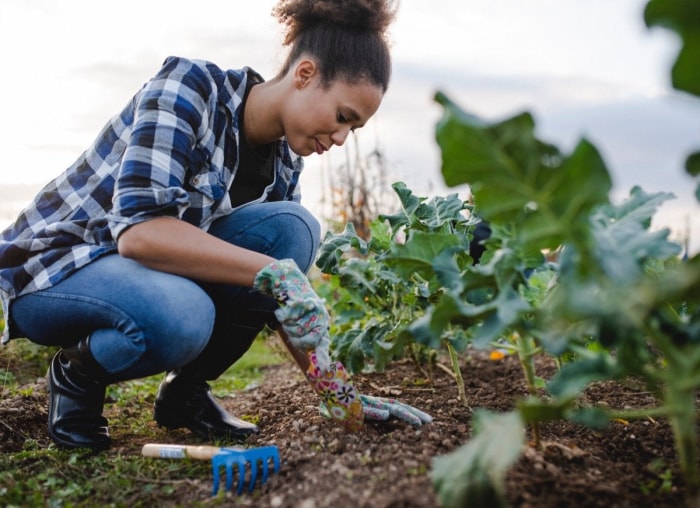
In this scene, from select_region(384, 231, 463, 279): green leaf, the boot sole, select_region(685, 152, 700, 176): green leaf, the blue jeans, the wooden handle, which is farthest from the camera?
the boot sole

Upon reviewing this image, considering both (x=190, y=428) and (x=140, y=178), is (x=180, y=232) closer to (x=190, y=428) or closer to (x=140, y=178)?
(x=140, y=178)

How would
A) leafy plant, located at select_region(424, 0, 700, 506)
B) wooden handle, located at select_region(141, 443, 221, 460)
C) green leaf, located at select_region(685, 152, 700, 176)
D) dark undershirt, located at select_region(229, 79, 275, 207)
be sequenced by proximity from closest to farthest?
leafy plant, located at select_region(424, 0, 700, 506) < green leaf, located at select_region(685, 152, 700, 176) < wooden handle, located at select_region(141, 443, 221, 460) < dark undershirt, located at select_region(229, 79, 275, 207)

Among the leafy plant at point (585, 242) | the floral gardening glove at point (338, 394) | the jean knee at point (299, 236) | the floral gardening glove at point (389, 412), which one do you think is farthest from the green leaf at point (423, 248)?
the jean knee at point (299, 236)

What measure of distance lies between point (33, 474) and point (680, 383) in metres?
1.77

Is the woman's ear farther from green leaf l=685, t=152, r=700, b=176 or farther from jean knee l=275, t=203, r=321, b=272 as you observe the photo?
green leaf l=685, t=152, r=700, b=176

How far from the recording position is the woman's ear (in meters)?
2.05

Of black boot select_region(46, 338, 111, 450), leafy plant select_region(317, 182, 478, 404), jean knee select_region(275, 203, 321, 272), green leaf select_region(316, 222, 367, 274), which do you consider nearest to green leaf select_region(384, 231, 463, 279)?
leafy plant select_region(317, 182, 478, 404)

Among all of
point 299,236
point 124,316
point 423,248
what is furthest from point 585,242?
point 299,236

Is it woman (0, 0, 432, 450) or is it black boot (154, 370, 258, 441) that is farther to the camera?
black boot (154, 370, 258, 441)

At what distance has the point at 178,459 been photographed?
1.96 m

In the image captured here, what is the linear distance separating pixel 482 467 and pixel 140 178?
126cm

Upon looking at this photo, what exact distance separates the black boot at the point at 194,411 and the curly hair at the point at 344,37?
3.74ft

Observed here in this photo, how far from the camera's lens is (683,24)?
1063 millimetres

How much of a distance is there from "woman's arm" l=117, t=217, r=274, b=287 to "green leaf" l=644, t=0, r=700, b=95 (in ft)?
3.78
